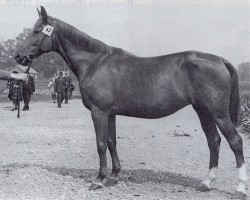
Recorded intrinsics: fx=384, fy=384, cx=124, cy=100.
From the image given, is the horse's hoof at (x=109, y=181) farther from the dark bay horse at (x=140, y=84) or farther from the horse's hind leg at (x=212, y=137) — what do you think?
the horse's hind leg at (x=212, y=137)

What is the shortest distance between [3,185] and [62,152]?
3340 millimetres

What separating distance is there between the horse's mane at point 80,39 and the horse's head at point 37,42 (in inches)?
6.6

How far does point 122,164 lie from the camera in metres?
7.80

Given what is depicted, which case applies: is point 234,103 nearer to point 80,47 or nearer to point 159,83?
point 159,83

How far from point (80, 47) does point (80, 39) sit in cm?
13

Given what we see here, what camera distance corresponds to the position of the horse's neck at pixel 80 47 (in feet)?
20.4

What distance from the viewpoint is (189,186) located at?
6.12 m

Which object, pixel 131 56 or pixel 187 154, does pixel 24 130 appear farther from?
pixel 131 56

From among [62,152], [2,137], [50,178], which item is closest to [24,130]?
[2,137]

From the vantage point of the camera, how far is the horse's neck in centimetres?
620

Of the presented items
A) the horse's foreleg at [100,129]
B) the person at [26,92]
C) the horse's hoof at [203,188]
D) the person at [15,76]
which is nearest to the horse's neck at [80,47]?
the horse's foreleg at [100,129]

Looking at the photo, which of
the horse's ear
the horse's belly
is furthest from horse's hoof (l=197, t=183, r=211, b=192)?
the horse's ear

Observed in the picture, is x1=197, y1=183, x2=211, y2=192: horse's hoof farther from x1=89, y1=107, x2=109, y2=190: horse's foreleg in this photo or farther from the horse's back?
x1=89, y1=107, x2=109, y2=190: horse's foreleg

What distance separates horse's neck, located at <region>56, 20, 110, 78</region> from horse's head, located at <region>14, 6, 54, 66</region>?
0.54 ft
